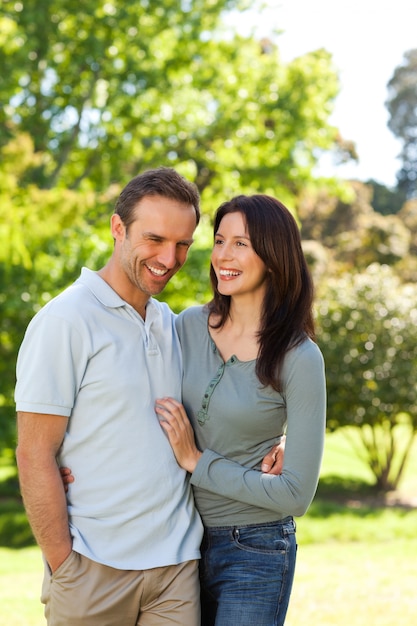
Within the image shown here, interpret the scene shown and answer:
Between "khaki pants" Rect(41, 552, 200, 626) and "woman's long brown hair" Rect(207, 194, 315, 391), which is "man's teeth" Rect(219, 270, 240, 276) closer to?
"woman's long brown hair" Rect(207, 194, 315, 391)

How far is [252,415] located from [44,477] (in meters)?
0.74

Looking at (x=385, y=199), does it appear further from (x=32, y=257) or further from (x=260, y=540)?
(x=260, y=540)

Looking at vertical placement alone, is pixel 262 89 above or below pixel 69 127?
above

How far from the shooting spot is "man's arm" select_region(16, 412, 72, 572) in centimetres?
261

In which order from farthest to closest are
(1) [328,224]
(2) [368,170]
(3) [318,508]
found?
(2) [368,170] < (1) [328,224] < (3) [318,508]

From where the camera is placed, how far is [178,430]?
280 centimetres

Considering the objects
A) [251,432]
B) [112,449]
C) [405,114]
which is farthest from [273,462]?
[405,114]

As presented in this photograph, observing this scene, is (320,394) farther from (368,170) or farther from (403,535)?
(368,170)

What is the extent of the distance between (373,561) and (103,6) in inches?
413

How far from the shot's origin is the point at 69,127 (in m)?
16.2

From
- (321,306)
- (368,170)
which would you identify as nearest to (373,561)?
(321,306)

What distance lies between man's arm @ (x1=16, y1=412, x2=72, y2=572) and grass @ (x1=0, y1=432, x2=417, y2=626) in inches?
154

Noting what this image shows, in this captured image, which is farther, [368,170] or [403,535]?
[368,170]

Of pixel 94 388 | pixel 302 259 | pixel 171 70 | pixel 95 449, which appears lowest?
pixel 95 449
